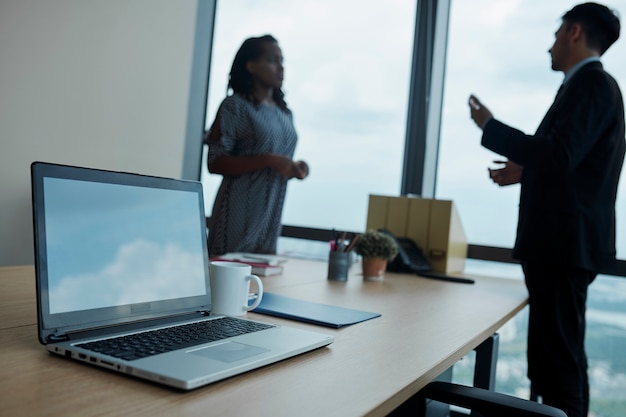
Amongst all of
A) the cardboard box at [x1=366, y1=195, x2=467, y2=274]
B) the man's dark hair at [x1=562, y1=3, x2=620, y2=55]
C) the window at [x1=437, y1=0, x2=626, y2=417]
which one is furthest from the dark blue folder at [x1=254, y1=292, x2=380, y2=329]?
the window at [x1=437, y1=0, x2=626, y2=417]

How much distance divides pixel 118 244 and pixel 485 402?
619 mm

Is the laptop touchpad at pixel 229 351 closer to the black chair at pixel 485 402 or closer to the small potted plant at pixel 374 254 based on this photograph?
the black chair at pixel 485 402

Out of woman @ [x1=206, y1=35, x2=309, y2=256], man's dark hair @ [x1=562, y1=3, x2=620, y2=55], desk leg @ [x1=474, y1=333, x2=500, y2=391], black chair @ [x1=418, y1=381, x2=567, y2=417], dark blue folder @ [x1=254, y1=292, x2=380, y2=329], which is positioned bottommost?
desk leg @ [x1=474, y1=333, x2=500, y2=391]

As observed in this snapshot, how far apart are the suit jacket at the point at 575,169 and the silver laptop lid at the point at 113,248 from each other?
4.00 feet

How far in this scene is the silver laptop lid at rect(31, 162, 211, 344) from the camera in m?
0.84

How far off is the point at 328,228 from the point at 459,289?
1.40 metres

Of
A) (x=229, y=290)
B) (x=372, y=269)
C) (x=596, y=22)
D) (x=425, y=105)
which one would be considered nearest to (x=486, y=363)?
(x=372, y=269)

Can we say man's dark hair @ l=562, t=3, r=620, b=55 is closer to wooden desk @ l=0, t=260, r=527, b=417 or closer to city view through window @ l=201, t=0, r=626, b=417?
city view through window @ l=201, t=0, r=626, b=417

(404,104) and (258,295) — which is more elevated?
(404,104)

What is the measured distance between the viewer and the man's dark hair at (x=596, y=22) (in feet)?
6.84

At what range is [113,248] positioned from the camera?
92cm

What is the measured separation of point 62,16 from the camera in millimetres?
2826

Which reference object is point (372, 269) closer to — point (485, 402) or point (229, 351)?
point (485, 402)

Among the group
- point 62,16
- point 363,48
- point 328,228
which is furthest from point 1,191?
point 363,48
